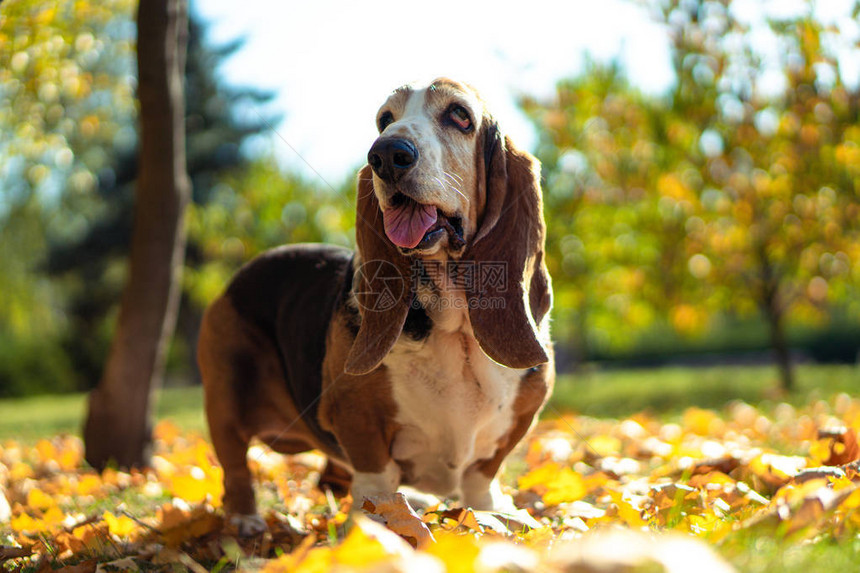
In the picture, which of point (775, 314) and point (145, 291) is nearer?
point (145, 291)

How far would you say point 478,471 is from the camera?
3053mm

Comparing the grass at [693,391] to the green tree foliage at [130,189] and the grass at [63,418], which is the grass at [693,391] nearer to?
the grass at [63,418]

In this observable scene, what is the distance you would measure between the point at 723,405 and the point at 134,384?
6328 mm

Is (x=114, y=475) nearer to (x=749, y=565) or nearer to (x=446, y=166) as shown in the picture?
(x=446, y=166)

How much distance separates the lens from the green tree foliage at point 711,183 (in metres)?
8.84

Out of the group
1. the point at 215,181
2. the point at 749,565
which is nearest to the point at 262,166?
the point at 215,181

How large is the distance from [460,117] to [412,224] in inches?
18.7

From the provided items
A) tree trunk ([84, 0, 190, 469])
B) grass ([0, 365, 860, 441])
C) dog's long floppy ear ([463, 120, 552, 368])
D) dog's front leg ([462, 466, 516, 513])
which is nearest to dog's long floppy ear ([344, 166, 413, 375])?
dog's long floppy ear ([463, 120, 552, 368])

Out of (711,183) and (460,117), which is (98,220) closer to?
(711,183)

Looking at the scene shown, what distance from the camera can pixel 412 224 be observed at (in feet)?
8.55
